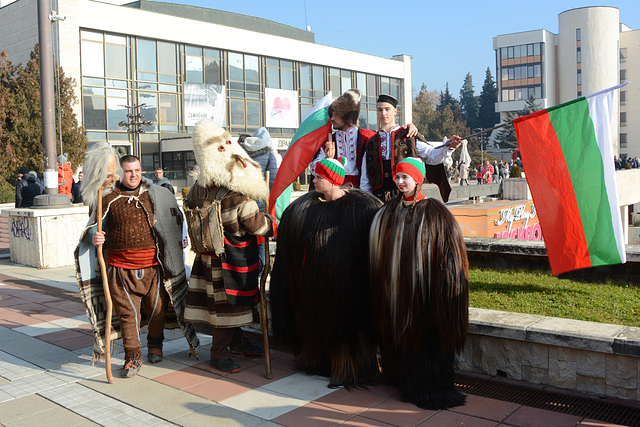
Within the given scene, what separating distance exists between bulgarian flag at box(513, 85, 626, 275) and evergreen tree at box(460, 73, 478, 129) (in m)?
102

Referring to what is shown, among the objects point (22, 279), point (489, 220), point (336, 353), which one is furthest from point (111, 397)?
point (489, 220)

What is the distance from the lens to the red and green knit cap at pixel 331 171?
14.5ft

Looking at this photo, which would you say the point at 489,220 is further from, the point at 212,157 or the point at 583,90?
the point at 583,90

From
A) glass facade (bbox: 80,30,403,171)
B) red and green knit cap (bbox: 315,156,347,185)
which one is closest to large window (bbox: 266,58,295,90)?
glass facade (bbox: 80,30,403,171)

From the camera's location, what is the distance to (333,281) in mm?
4344

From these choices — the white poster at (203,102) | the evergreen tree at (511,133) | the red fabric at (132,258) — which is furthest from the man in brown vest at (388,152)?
the evergreen tree at (511,133)

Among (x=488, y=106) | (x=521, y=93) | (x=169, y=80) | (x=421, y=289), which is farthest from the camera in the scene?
(x=488, y=106)

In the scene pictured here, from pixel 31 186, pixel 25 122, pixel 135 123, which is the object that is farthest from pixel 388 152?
pixel 25 122

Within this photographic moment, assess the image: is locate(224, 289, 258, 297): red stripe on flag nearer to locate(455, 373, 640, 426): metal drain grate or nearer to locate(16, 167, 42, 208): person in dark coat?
locate(455, 373, 640, 426): metal drain grate

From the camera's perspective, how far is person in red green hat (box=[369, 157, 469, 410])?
3896 millimetres

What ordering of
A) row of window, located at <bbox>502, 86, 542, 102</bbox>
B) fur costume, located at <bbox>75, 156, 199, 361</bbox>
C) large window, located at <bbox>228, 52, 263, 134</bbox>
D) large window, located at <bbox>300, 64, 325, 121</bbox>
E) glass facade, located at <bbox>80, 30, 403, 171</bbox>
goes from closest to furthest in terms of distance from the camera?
fur costume, located at <bbox>75, 156, 199, 361</bbox>
glass facade, located at <bbox>80, 30, 403, 171</bbox>
large window, located at <bbox>228, 52, 263, 134</bbox>
large window, located at <bbox>300, 64, 325, 121</bbox>
row of window, located at <bbox>502, 86, 542, 102</bbox>

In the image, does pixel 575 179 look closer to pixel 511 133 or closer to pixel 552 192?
pixel 552 192

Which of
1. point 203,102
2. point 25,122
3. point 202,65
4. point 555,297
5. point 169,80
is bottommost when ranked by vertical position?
point 555,297

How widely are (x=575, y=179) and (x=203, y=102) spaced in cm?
3601
